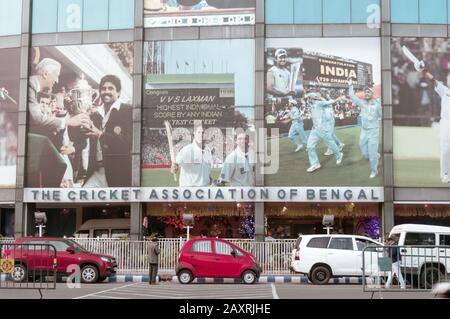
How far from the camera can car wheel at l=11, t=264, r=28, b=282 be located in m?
15.9

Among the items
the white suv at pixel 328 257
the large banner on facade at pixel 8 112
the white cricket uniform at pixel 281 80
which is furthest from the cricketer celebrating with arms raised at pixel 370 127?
the large banner on facade at pixel 8 112

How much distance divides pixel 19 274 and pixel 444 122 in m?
22.9

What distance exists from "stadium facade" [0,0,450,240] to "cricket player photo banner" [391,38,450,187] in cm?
7

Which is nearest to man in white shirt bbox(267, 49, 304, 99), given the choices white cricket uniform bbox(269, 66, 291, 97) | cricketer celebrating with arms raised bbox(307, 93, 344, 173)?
white cricket uniform bbox(269, 66, 291, 97)

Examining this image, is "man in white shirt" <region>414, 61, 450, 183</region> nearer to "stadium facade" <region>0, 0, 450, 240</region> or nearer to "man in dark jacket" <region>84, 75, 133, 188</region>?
"stadium facade" <region>0, 0, 450, 240</region>

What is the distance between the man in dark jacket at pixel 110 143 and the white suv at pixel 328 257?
12.2 meters

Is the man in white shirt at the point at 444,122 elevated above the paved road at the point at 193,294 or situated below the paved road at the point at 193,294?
above

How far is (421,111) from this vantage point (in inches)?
1283

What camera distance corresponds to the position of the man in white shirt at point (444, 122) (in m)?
32.4

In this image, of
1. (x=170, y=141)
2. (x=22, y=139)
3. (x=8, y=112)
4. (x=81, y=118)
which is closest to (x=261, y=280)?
(x=170, y=141)

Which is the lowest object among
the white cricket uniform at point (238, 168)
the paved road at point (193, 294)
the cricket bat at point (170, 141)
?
the paved road at point (193, 294)

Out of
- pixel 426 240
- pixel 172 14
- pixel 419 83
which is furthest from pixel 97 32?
pixel 426 240

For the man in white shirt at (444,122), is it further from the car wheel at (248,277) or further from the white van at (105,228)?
the white van at (105,228)

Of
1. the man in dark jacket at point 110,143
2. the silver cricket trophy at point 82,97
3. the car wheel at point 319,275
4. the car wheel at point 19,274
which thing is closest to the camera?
the car wheel at point 19,274
